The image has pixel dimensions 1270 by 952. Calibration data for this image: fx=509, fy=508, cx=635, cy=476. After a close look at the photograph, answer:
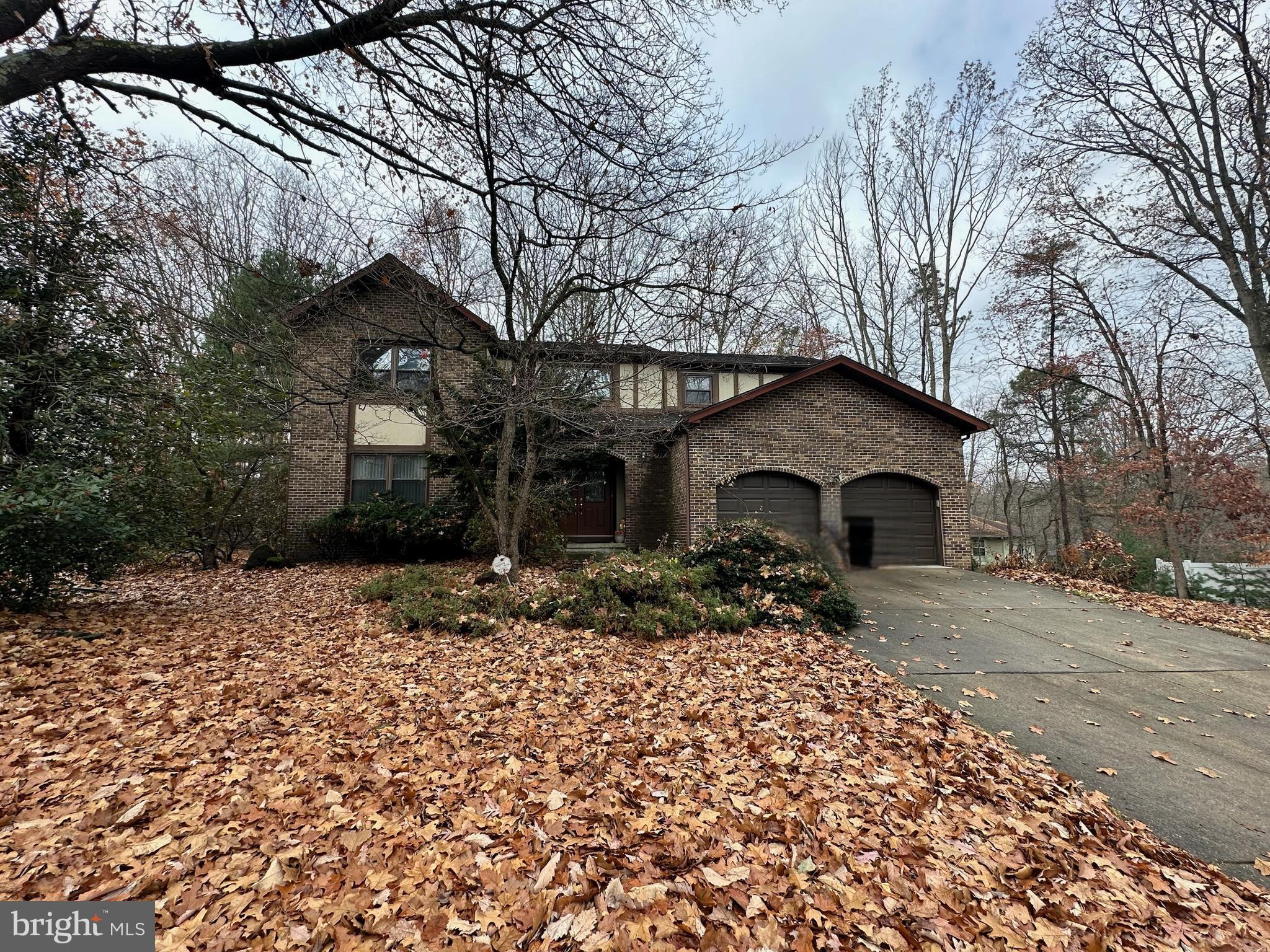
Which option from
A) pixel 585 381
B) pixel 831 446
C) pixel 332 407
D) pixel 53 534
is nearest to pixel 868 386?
pixel 831 446

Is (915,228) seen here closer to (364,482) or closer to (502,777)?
(364,482)

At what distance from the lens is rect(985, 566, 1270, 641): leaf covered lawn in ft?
23.0

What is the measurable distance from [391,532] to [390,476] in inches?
82.1

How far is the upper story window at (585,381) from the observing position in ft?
28.5

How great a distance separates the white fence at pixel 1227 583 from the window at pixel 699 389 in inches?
407

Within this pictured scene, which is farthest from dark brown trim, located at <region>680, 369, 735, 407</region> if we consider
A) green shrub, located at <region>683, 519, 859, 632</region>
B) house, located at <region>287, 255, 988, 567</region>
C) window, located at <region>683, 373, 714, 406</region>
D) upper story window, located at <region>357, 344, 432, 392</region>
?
upper story window, located at <region>357, 344, 432, 392</region>

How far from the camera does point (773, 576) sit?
7262 millimetres

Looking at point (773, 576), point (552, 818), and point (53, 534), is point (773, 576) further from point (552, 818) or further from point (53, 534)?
point (53, 534)

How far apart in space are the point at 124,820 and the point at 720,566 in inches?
249

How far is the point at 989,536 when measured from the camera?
2631cm

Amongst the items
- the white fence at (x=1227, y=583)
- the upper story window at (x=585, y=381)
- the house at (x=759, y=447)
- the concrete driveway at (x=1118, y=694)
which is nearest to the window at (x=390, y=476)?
the house at (x=759, y=447)

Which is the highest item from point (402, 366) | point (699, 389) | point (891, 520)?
point (402, 366)

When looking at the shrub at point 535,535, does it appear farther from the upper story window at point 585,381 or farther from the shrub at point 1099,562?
the shrub at point 1099,562

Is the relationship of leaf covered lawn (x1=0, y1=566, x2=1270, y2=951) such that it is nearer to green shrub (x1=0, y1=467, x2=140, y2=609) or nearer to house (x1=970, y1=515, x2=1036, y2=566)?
green shrub (x1=0, y1=467, x2=140, y2=609)
